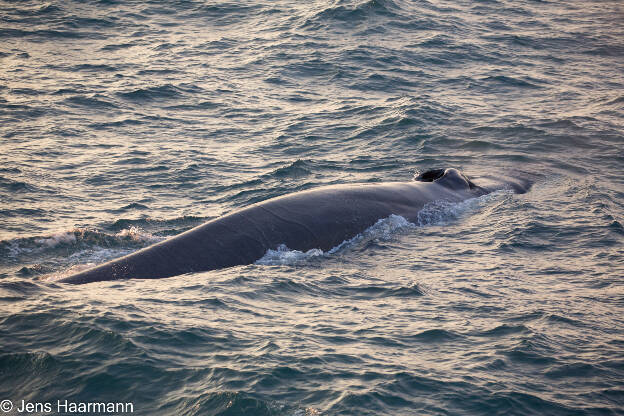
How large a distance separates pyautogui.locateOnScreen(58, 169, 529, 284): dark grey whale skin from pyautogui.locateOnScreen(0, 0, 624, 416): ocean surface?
30 centimetres

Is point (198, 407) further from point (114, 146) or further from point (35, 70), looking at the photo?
point (35, 70)

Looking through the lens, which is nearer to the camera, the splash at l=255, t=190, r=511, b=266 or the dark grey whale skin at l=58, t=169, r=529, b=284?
the dark grey whale skin at l=58, t=169, r=529, b=284

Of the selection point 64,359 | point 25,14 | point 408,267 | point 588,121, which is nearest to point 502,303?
point 408,267

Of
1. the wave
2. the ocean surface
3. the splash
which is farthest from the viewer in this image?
the wave

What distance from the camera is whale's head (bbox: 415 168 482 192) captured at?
52.6 ft

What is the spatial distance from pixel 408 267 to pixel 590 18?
2922 cm

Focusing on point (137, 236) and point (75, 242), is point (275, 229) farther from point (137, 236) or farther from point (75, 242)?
point (75, 242)

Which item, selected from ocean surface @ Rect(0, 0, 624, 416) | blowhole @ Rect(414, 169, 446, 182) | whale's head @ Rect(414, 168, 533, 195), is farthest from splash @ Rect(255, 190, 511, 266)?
blowhole @ Rect(414, 169, 446, 182)

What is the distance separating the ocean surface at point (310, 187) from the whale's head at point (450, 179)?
56 cm

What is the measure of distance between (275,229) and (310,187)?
511 cm

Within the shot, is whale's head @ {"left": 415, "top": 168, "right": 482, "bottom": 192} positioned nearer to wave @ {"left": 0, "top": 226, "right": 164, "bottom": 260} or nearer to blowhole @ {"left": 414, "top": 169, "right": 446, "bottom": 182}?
blowhole @ {"left": 414, "top": 169, "right": 446, "bottom": 182}

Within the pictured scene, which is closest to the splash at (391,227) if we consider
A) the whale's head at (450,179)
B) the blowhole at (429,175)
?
the whale's head at (450,179)

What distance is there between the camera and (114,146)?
1955 cm

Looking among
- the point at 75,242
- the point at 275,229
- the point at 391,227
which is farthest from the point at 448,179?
the point at 75,242
